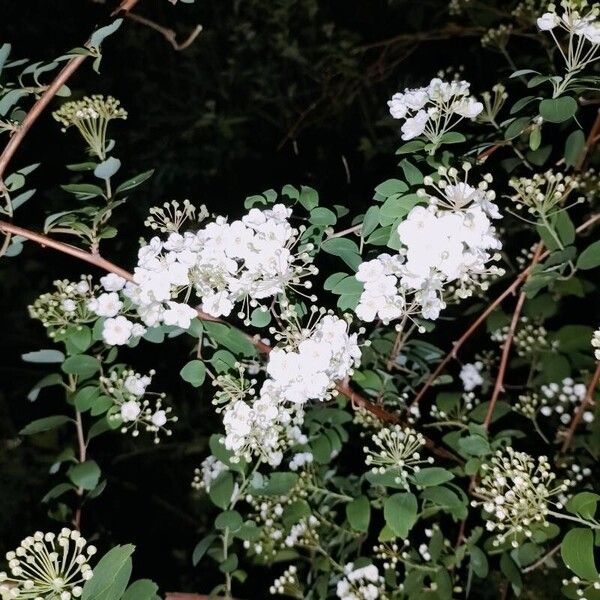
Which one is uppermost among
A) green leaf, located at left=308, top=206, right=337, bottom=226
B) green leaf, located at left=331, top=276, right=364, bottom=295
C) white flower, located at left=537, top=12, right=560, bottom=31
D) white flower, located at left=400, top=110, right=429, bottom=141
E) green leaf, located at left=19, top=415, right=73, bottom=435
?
white flower, located at left=537, top=12, right=560, bottom=31

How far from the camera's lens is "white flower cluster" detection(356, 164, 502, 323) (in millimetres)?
1059

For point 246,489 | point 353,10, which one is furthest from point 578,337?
point 353,10

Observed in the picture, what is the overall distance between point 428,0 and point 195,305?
1787 mm

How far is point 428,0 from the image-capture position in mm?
2486

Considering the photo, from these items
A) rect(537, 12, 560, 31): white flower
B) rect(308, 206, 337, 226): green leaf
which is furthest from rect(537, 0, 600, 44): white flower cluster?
rect(308, 206, 337, 226): green leaf

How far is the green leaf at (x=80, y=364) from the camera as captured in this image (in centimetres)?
147

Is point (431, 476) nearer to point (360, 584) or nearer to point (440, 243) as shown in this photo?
point (360, 584)

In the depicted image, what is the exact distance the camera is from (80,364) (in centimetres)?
148

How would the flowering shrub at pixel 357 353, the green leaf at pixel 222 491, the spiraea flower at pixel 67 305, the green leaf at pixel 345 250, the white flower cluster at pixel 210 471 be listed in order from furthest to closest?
the white flower cluster at pixel 210 471
the green leaf at pixel 222 491
the spiraea flower at pixel 67 305
the green leaf at pixel 345 250
the flowering shrub at pixel 357 353

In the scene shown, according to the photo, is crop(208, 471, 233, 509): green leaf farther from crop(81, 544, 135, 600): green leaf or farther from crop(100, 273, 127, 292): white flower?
crop(100, 273, 127, 292): white flower

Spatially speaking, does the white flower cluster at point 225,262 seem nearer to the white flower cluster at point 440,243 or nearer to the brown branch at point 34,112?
the white flower cluster at point 440,243

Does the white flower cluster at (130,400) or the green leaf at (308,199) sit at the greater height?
the green leaf at (308,199)

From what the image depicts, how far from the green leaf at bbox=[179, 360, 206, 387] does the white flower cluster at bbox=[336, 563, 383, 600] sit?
623mm

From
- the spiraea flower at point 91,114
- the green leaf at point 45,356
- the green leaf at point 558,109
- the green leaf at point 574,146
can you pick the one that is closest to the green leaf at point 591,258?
the green leaf at point 574,146
